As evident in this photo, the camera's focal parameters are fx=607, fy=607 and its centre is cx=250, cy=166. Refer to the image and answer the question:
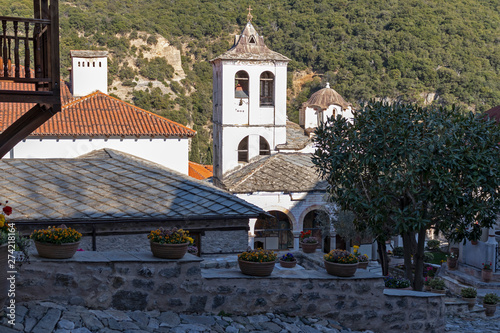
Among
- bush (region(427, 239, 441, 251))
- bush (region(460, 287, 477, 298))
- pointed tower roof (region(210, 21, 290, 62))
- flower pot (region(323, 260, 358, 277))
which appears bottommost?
bush (region(427, 239, 441, 251))

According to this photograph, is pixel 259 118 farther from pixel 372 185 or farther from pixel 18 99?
pixel 18 99

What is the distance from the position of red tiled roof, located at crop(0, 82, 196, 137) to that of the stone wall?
13842 mm

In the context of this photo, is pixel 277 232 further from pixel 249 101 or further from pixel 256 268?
pixel 256 268

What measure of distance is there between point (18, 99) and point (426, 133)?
27.8ft

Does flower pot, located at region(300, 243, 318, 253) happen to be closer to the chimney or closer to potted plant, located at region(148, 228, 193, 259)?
potted plant, located at region(148, 228, 193, 259)

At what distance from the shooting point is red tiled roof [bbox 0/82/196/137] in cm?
2103

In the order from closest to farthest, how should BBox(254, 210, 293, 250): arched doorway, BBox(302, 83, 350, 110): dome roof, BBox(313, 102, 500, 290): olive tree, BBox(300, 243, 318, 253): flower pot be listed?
BBox(313, 102, 500, 290): olive tree → BBox(300, 243, 318, 253): flower pot → BBox(254, 210, 293, 250): arched doorway → BBox(302, 83, 350, 110): dome roof

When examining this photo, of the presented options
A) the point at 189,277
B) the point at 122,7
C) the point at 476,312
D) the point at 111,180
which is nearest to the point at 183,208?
the point at 111,180

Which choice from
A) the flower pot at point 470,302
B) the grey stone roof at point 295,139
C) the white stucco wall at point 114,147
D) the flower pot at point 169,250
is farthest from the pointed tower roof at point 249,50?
the flower pot at point 169,250

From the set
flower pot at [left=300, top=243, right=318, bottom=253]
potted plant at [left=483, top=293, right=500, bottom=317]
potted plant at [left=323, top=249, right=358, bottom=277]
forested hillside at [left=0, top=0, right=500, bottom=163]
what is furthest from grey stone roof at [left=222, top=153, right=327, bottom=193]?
forested hillside at [left=0, top=0, right=500, bottom=163]

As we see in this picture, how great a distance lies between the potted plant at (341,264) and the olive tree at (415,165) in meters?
4.17

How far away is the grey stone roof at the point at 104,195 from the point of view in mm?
10547

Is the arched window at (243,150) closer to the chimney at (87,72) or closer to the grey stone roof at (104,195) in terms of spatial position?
the chimney at (87,72)

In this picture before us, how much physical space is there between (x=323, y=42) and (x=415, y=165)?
59.3m
